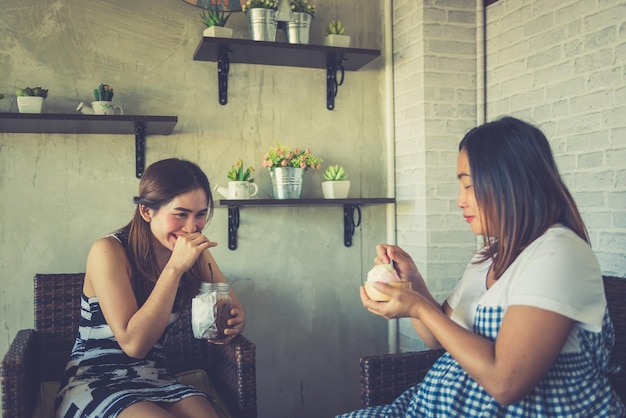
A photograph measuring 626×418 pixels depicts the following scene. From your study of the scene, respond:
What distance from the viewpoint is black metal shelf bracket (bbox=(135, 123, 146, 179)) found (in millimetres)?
2309

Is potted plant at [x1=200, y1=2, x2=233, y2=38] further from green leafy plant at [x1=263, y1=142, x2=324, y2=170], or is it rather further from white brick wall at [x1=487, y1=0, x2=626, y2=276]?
white brick wall at [x1=487, y1=0, x2=626, y2=276]

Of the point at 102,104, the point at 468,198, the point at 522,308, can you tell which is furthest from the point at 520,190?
the point at 102,104

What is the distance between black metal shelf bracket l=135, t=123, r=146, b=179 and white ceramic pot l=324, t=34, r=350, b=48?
2.80 feet

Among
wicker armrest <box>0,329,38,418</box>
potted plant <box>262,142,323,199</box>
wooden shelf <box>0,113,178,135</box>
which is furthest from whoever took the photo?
potted plant <box>262,142,323,199</box>

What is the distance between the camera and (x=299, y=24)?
7.94ft

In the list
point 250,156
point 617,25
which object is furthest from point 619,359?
point 250,156

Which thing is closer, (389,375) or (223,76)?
(389,375)

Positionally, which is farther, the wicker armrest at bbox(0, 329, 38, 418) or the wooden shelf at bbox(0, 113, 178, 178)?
the wooden shelf at bbox(0, 113, 178, 178)

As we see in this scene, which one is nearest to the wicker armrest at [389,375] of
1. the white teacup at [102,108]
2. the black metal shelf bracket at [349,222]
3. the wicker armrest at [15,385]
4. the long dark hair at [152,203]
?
the long dark hair at [152,203]

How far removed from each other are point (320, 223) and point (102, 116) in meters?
1.04

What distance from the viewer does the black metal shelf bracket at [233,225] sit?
246cm

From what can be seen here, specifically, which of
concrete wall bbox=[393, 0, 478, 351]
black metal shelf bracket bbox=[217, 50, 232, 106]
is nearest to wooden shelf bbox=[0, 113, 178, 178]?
black metal shelf bracket bbox=[217, 50, 232, 106]

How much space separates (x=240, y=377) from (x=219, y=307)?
240 millimetres

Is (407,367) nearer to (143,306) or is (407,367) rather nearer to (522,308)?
(522,308)
